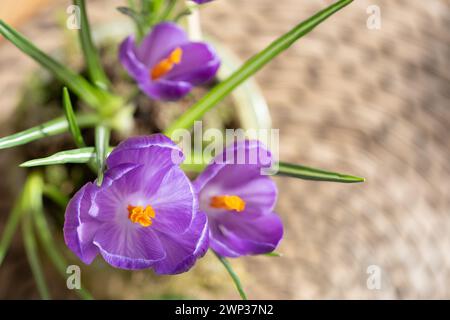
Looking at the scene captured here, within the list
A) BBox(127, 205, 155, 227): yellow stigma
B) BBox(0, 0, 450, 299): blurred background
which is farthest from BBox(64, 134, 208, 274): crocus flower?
BBox(0, 0, 450, 299): blurred background

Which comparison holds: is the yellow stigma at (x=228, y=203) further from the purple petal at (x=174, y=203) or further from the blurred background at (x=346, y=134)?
the blurred background at (x=346, y=134)

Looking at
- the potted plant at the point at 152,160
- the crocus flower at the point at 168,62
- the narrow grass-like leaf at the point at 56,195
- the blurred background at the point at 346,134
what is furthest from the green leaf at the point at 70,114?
the blurred background at the point at 346,134

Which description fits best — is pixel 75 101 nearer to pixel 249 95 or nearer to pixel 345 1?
pixel 249 95

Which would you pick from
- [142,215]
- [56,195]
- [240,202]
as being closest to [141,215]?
[142,215]

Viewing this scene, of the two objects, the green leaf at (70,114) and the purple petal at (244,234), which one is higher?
the green leaf at (70,114)

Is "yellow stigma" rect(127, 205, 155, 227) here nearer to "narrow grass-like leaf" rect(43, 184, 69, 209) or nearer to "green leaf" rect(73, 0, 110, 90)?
"green leaf" rect(73, 0, 110, 90)

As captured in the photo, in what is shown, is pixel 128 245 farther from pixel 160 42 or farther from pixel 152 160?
pixel 160 42
